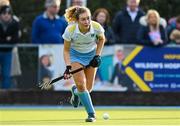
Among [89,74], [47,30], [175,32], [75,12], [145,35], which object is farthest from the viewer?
[175,32]

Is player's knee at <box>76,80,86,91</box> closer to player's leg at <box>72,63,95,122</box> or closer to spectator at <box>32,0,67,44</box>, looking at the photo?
player's leg at <box>72,63,95,122</box>

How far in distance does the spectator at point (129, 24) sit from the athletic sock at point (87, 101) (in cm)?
481

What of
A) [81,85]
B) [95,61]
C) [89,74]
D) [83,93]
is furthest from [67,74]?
[89,74]

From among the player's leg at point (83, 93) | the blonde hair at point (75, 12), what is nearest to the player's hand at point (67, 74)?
the player's leg at point (83, 93)

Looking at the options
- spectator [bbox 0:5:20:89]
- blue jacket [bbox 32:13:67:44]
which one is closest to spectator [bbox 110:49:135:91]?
blue jacket [bbox 32:13:67:44]

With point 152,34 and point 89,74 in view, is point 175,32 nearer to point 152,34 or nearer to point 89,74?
point 152,34

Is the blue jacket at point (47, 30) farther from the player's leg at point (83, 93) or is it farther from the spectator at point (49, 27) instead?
the player's leg at point (83, 93)

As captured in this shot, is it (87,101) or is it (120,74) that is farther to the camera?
(120,74)

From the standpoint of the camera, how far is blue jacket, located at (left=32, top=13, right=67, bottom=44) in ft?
58.0

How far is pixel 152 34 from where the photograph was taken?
1766 centimetres

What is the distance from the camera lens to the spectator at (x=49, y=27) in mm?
17656

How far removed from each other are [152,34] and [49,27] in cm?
215

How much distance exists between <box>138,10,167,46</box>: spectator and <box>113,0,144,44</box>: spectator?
248mm

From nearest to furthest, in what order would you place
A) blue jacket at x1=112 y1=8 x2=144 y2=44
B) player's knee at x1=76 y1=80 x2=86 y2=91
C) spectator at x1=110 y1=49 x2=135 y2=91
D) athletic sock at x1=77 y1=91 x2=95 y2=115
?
athletic sock at x1=77 y1=91 x2=95 y2=115, player's knee at x1=76 y1=80 x2=86 y2=91, spectator at x1=110 y1=49 x2=135 y2=91, blue jacket at x1=112 y1=8 x2=144 y2=44
